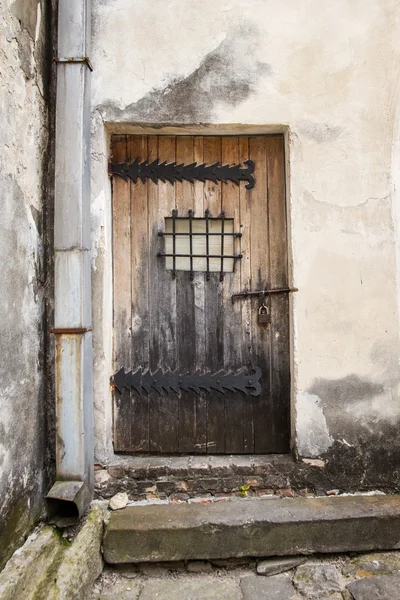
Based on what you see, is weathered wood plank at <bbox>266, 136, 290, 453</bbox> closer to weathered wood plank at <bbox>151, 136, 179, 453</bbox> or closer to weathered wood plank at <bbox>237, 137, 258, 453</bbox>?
weathered wood plank at <bbox>237, 137, 258, 453</bbox>

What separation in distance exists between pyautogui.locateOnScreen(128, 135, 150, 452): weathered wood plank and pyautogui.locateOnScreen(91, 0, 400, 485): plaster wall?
0.67ft

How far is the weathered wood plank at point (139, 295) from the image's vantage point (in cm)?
258

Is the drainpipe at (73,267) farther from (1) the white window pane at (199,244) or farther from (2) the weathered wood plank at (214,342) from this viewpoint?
(2) the weathered wood plank at (214,342)

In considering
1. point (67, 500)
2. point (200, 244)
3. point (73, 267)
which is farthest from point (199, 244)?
point (67, 500)

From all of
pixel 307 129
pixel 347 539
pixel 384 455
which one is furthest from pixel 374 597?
pixel 307 129

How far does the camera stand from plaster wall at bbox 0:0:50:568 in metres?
1.90

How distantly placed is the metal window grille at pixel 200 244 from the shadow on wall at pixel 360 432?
3.08 feet

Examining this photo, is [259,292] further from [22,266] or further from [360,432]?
[22,266]

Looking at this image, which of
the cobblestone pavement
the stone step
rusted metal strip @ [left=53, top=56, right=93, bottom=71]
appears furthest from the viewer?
rusted metal strip @ [left=53, top=56, right=93, bottom=71]

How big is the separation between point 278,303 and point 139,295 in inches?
34.4

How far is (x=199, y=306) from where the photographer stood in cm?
260

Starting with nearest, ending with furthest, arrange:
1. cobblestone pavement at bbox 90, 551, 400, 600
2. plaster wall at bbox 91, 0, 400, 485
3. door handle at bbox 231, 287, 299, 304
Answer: cobblestone pavement at bbox 90, 551, 400, 600 → plaster wall at bbox 91, 0, 400, 485 → door handle at bbox 231, 287, 299, 304

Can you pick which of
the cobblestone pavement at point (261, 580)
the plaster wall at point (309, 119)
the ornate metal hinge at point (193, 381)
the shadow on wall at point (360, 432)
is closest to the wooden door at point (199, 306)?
the ornate metal hinge at point (193, 381)

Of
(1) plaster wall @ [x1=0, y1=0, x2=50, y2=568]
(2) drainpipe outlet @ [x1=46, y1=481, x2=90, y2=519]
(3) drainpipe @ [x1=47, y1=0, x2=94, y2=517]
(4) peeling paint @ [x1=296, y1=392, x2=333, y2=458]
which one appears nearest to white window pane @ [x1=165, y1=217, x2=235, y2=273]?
(3) drainpipe @ [x1=47, y1=0, x2=94, y2=517]
